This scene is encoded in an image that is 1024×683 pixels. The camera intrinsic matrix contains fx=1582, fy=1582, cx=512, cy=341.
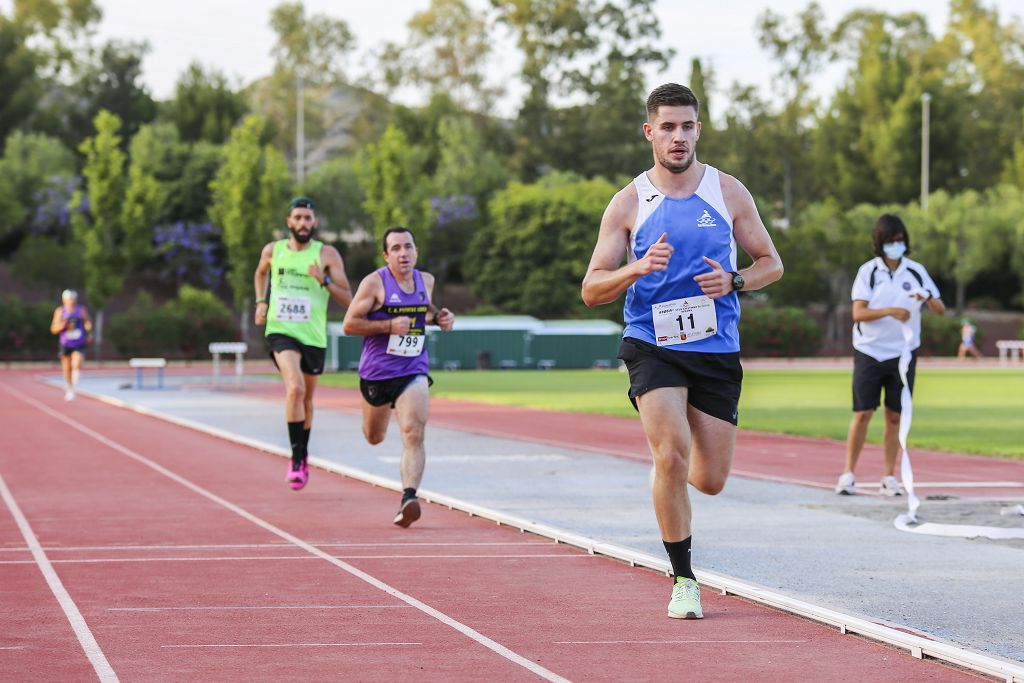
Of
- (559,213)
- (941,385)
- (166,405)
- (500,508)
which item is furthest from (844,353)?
(500,508)

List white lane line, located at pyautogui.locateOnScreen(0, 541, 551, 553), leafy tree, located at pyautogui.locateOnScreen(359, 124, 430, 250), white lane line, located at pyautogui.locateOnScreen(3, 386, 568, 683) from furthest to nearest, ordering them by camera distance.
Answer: leafy tree, located at pyautogui.locateOnScreen(359, 124, 430, 250)
white lane line, located at pyautogui.locateOnScreen(0, 541, 551, 553)
white lane line, located at pyautogui.locateOnScreen(3, 386, 568, 683)

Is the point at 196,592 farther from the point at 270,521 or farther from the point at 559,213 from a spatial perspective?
the point at 559,213

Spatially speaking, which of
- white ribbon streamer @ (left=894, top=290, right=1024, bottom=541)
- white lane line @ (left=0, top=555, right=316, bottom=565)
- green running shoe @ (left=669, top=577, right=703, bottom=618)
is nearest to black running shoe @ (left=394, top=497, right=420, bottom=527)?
white lane line @ (left=0, top=555, right=316, bottom=565)

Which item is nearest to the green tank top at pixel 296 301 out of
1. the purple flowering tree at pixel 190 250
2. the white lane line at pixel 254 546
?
the white lane line at pixel 254 546

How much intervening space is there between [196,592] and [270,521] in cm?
317

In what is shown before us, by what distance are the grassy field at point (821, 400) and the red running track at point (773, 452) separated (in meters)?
1.03

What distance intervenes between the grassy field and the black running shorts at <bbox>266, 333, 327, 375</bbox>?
8.08m

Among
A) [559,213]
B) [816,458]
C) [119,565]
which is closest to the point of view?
[119,565]

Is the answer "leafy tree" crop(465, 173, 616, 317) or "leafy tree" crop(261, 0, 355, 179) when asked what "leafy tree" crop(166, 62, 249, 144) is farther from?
"leafy tree" crop(465, 173, 616, 317)

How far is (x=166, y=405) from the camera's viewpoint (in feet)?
91.6

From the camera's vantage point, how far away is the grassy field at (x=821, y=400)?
2070 centimetres

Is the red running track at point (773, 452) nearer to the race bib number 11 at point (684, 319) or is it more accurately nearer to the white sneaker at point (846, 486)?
the white sneaker at point (846, 486)

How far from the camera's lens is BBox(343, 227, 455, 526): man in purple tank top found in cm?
1098

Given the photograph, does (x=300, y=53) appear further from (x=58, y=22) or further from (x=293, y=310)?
(x=293, y=310)
